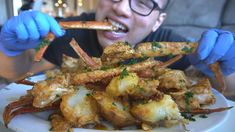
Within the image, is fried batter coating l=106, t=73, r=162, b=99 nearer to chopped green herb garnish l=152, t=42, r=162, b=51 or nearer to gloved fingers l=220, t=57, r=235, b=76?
chopped green herb garnish l=152, t=42, r=162, b=51

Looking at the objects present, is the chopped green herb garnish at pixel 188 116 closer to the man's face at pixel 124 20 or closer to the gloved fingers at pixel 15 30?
the gloved fingers at pixel 15 30

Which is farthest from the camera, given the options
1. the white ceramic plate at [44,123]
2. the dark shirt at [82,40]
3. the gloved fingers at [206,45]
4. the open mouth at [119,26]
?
the dark shirt at [82,40]

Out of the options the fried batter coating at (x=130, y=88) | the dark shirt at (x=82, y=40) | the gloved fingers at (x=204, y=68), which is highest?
the fried batter coating at (x=130, y=88)

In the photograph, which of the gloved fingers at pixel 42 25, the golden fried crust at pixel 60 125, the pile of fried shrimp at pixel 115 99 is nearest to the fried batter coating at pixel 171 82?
the pile of fried shrimp at pixel 115 99

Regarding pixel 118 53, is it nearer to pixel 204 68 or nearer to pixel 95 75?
pixel 95 75

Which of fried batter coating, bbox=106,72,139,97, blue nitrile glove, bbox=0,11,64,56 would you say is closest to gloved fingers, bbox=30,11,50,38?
blue nitrile glove, bbox=0,11,64,56

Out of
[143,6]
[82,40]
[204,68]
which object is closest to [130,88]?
[204,68]
